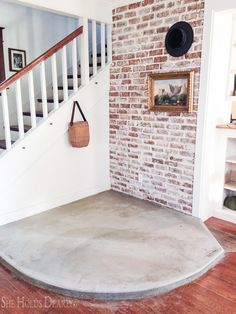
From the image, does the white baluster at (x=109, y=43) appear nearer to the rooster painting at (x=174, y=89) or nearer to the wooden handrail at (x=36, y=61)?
the wooden handrail at (x=36, y=61)

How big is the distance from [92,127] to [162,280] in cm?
232

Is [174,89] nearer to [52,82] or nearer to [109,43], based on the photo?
[109,43]

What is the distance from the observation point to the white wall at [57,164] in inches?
124

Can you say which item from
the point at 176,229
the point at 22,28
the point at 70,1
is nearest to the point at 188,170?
the point at 176,229

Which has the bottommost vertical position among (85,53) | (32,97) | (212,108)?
(212,108)

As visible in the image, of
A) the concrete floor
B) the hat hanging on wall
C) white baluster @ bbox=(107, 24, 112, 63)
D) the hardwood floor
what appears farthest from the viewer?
white baluster @ bbox=(107, 24, 112, 63)

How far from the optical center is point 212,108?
10.1 ft

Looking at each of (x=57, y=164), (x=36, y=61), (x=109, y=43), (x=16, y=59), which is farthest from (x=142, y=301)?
(x=16, y=59)

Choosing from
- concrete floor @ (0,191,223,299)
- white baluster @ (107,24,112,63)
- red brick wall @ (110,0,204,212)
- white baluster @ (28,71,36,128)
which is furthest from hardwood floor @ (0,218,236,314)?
white baluster @ (107,24,112,63)

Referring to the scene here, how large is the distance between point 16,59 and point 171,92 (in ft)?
8.23

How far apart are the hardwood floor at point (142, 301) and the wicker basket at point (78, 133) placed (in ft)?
5.65

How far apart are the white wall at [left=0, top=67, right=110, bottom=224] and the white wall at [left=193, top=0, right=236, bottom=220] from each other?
1447 millimetres

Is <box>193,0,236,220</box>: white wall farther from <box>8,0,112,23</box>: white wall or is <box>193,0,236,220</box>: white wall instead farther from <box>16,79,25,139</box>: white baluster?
<box>16,79,25,139</box>: white baluster

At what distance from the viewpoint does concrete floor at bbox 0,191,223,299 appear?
2.12 m
